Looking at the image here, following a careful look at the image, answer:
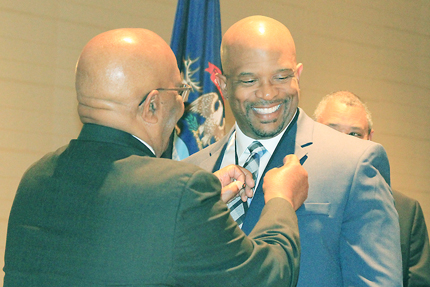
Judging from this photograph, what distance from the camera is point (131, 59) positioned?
1.48 metres

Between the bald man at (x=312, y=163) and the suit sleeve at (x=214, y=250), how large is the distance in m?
0.39

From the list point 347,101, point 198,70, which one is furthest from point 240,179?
point 347,101

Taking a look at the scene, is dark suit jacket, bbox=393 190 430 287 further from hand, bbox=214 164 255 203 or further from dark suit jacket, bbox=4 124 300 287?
dark suit jacket, bbox=4 124 300 287

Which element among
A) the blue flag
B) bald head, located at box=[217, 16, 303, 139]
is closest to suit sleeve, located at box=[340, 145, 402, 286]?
bald head, located at box=[217, 16, 303, 139]

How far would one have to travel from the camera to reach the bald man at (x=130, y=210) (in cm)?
131

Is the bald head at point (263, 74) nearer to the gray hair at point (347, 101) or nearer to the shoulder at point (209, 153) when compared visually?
the shoulder at point (209, 153)

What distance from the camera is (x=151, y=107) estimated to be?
1.56 meters

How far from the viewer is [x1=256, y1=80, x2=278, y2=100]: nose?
6.95ft

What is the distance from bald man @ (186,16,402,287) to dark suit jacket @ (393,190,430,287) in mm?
1448

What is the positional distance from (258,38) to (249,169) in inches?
22.2

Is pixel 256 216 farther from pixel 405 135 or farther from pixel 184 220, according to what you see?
pixel 405 135

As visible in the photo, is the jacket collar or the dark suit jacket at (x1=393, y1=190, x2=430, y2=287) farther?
the dark suit jacket at (x1=393, y1=190, x2=430, y2=287)

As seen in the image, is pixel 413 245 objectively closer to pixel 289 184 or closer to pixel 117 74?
pixel 289 184

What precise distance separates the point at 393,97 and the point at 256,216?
4109 millimetres
